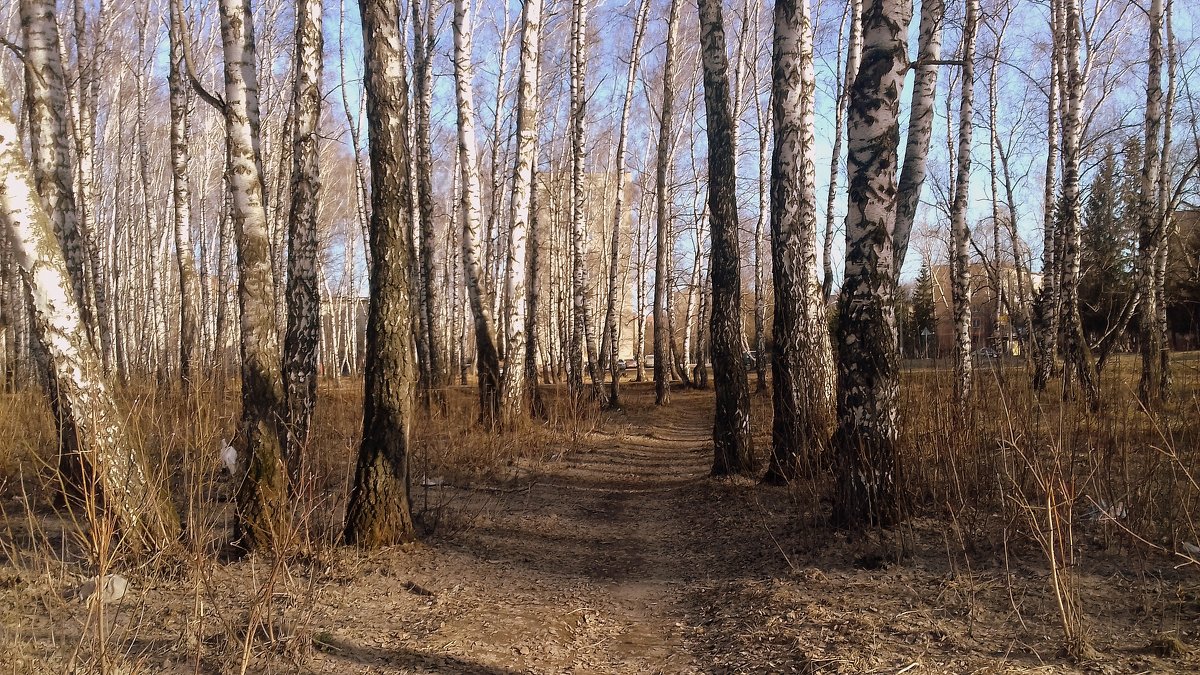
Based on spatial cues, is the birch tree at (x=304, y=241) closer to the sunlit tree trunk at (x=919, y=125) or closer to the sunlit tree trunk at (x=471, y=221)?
the sunlit tree trunk at (x=471, y=221)

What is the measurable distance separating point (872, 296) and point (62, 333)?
16.7 ft

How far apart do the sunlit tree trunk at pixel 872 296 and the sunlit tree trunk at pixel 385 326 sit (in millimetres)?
3025

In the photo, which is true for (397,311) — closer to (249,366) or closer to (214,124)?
(249,366)

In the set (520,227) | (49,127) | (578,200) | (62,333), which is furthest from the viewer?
(578,200)

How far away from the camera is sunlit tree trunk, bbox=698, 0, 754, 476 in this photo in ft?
24.8

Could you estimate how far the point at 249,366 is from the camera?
5.14 meters

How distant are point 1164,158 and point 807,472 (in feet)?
32.9

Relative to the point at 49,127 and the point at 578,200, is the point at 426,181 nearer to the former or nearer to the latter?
the point at 578,200

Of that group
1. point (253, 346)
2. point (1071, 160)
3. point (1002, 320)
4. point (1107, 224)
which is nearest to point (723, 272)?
point (253, 346)

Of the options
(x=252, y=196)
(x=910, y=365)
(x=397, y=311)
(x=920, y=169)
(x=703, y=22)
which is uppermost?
(x=703, y=22)

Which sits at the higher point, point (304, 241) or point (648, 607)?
point (304, 241)

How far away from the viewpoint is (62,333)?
425 centimetres

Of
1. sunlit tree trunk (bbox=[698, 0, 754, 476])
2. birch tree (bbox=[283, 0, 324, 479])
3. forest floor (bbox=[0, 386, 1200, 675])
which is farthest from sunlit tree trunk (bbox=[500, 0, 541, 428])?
forest floor (bbox=[0, 386, 1200, 675])

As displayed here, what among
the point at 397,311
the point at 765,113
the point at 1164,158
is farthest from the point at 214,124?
the point at 1164,158
